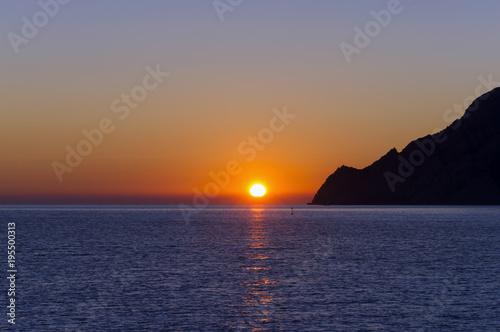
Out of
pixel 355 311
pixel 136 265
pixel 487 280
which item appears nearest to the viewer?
pixel 355 311

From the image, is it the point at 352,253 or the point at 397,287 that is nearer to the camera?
the point at 397,287

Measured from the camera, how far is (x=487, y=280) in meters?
69.1

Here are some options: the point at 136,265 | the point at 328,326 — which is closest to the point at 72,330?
the point at 328,326

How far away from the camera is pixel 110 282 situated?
6738 cm

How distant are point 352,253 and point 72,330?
218 feet

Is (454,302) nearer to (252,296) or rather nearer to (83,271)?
(252,296)

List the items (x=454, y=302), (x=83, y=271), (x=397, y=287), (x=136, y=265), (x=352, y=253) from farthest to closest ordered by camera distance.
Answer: (x=352, y=253) < (x=136, y=265) < (x=83, y=271) < (x=397, y=287) < (x=454, y=302)

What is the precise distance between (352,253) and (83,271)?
46.9 metres

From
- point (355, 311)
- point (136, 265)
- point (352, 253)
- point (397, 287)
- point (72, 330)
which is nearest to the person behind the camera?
point (72, 330)

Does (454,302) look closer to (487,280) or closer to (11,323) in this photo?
(487,280)

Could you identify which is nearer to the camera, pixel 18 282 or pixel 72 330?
pixel 72 330

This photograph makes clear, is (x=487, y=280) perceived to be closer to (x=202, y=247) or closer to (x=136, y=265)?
(x=136, y=265)

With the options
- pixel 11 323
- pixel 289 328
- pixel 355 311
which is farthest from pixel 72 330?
pixel 355 311

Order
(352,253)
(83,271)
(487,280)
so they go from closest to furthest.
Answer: (487,280) < (83,271) < (352,253)
